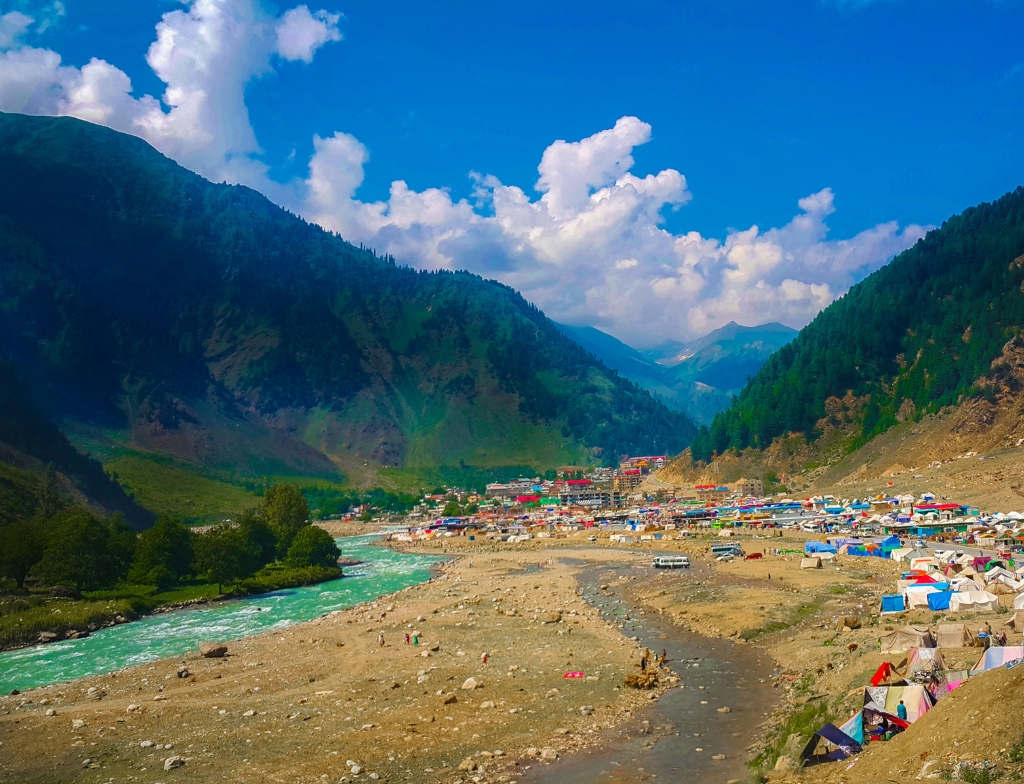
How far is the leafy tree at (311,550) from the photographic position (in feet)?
237

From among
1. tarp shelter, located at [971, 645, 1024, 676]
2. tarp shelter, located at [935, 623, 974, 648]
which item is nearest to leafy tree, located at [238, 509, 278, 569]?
tarp shelter, located at [935, 623, 974, 648]

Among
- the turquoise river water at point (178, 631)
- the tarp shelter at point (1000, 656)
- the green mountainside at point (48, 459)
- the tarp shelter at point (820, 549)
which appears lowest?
the tarp shelter at point (820, 549)

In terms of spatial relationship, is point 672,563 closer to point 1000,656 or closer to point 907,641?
point 907,641

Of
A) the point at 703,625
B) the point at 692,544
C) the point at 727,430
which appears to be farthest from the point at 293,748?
the point at 727,430

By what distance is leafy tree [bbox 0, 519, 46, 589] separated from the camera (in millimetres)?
51844

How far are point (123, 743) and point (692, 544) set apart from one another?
72.3m

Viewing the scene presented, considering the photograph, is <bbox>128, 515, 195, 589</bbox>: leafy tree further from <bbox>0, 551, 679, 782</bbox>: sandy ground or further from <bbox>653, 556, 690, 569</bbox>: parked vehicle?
<bbox>653, 556, 690, 569</bbox>: parked vehicle

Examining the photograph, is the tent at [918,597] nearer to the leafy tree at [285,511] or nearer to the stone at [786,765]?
the stone at [786,765]

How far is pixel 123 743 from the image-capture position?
2102 cm

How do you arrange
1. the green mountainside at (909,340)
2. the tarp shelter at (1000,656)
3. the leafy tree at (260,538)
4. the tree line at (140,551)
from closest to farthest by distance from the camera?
the tarp shelter at (1000,656)
the tree line at (140,551)
the leafy tree at (260,538)
the green mountainside at (909,340)

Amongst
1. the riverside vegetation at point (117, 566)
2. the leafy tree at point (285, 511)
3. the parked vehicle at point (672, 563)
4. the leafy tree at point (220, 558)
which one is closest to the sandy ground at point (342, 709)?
the riverside vegetation at point (117, 566)

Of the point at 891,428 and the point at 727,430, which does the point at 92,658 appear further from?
the point at 727,430

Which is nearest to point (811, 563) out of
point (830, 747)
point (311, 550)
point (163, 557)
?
point (830, 747)

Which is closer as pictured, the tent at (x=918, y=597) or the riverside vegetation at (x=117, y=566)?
the tent at (x=918, y=597)
